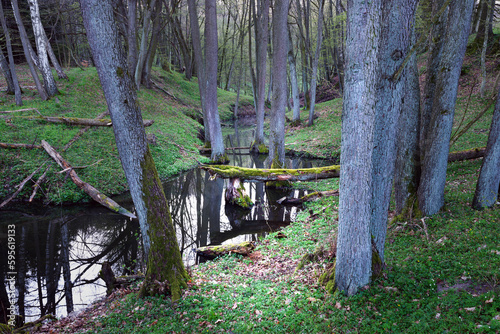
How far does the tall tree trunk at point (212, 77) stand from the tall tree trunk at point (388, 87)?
11.6 metres

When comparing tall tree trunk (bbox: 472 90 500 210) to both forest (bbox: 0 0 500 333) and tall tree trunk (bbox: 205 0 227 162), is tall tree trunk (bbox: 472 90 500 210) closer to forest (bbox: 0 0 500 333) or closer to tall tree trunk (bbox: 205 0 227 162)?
forest (bbox: 0 0 500 333)

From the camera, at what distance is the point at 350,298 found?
4238 mm

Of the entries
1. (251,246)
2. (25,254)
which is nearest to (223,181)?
(251,246)

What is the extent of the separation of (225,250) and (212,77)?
10.4m

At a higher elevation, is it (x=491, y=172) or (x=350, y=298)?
(x=491, y=172)

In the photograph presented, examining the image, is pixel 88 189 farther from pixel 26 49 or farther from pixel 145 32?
pixel 145 32

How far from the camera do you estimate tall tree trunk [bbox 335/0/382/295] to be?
12.0 ft

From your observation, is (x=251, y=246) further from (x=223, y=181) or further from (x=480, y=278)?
(x=223, y=181)

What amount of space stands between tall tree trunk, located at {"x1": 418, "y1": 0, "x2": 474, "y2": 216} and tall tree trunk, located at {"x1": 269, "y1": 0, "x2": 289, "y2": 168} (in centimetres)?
667

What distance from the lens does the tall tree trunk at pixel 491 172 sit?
569cm

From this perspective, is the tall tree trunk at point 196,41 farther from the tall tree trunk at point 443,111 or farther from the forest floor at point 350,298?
the tall tree trunk at point 443,111

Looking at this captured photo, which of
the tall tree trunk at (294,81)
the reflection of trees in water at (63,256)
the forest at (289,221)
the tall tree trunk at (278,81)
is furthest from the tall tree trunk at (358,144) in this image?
the tall tree trunk at (294,81)

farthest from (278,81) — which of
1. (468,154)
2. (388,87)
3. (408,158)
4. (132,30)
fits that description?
(132,30)

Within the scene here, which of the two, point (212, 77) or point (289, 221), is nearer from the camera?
point (289, 221)
